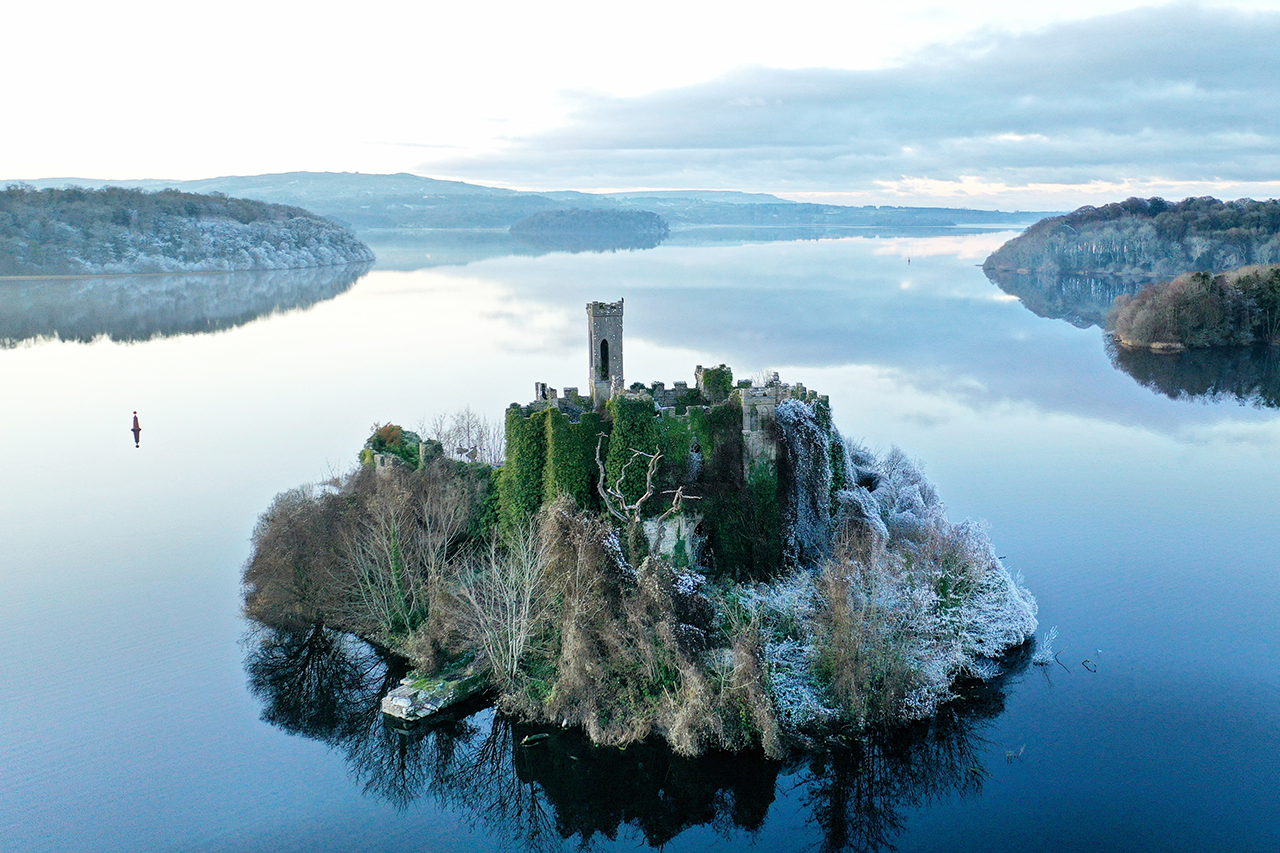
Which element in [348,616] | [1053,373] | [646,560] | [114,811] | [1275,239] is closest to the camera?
[114,811]

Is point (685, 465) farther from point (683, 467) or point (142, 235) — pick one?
point (142, 235)

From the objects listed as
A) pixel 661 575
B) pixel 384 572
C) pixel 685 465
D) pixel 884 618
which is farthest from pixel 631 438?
pixel 884 618

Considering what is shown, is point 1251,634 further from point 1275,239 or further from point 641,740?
point 1275,239

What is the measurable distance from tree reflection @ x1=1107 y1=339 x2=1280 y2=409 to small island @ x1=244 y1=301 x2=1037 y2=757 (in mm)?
45923

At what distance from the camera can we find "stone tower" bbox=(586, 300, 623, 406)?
124 ft

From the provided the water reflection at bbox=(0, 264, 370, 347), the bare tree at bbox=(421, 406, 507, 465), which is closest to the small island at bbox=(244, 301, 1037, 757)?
the bare tree at bbox=(421, 406, 507, 465)

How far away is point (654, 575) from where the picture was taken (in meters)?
28.0

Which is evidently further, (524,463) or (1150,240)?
(1150,240)

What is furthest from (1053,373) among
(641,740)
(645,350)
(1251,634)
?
(641,740)

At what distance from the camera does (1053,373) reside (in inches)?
3236

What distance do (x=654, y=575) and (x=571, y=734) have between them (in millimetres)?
4917

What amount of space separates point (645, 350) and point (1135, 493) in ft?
149

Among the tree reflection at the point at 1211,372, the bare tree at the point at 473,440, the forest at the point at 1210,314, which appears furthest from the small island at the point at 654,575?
the forest at the point at 1210,314

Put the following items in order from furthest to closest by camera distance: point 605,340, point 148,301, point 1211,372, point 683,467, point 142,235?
point 142,235 → point 148,301 → point 1211,372 → point 605,340 → point 683,467
